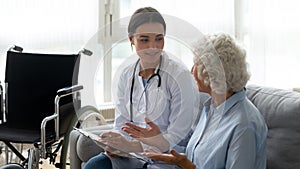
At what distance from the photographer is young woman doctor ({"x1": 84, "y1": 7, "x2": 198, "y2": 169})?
164 cm

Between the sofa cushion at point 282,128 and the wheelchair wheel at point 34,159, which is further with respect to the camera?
the wheelchair wheel at point 34,159

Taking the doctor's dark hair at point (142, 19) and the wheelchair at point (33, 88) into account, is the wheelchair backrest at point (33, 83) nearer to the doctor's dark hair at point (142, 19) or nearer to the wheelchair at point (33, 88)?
the wheelchair at point (33, 88)

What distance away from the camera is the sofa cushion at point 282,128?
1697 mm

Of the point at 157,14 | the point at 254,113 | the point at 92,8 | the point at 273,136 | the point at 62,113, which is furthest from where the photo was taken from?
the point at 92,8

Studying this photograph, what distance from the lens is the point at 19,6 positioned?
3225 millimetres

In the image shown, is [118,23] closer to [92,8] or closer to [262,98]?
[262,98]

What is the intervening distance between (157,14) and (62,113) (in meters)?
1.28

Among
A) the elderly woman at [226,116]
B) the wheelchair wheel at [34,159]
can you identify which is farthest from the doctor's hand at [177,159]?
the wheelchair wheel at [34,159]

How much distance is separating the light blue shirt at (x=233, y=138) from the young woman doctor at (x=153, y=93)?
11 cm

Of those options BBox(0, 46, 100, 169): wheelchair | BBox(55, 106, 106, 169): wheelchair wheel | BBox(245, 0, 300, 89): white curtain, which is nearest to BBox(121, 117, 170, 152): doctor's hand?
BBox(55, 106, 106, 169): wheelchair wheel

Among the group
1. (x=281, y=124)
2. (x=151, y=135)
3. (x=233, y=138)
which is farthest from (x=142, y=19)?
(x=281, y=124)

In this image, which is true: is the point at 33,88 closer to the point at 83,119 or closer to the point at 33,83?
the point at 33,83

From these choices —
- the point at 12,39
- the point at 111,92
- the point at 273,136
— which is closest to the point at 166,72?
the point at 111,92

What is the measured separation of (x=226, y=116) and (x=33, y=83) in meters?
1.73
